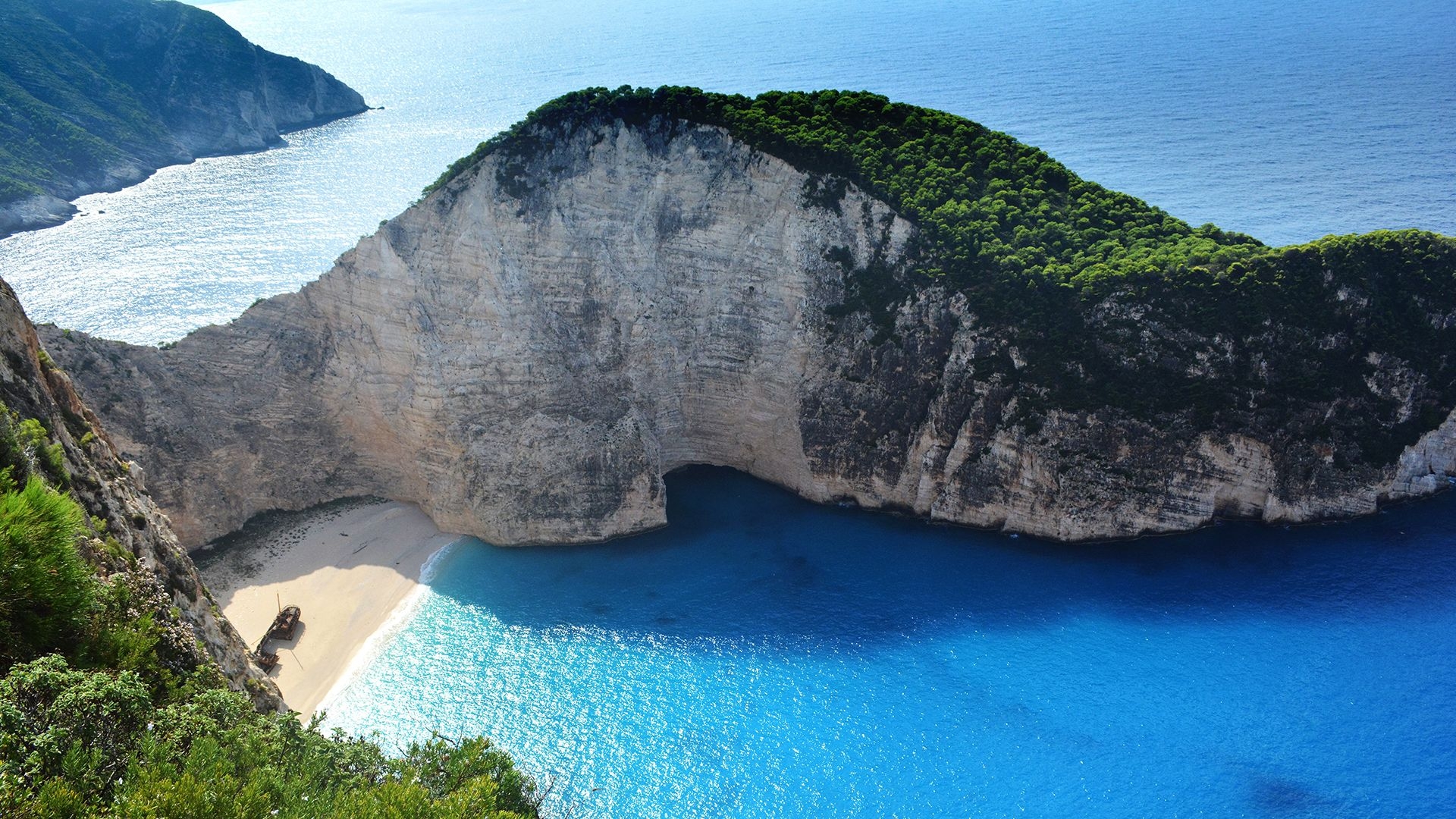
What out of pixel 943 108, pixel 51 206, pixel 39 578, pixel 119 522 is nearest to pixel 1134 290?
pixel 119 522

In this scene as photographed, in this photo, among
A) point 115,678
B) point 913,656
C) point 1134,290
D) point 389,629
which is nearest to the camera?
point 115,678

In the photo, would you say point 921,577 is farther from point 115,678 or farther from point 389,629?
point 115,678

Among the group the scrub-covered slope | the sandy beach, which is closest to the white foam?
the sandy beach

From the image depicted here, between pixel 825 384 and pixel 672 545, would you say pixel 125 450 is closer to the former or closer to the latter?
pixel 672 545

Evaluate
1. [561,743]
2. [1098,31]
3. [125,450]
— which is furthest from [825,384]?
[1098,31]

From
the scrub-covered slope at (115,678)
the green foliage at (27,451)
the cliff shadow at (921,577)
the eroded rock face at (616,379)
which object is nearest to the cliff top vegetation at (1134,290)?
the eroded rock face at (616,379)

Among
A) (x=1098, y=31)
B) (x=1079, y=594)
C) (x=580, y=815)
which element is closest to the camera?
(x=580, y=815)
